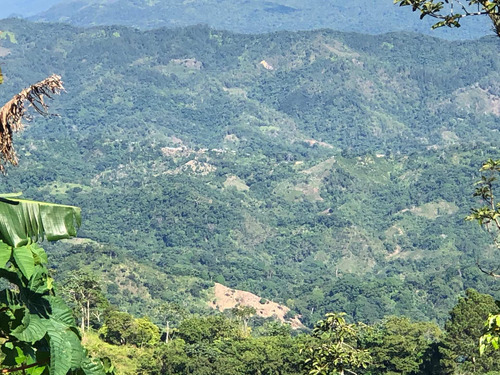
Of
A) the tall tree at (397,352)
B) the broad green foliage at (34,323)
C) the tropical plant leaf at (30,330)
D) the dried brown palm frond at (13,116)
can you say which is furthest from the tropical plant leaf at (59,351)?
the tall tree at (397,352)

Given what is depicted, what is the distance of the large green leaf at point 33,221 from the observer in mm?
7355

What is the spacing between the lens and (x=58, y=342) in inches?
292

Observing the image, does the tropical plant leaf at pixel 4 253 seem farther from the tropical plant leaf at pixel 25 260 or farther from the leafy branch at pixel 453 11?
the leafy branch at pixel 453 11

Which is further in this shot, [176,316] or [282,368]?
[176,316]

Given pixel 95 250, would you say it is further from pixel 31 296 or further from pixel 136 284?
pixel 31 296

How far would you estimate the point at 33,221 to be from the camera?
7.67m

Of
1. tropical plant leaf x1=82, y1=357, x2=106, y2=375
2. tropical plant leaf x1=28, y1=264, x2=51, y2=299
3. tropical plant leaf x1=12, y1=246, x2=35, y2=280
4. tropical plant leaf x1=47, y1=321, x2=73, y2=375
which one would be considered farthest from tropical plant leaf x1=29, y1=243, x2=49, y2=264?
tropical plant leaf x1=82, y1=357, x2=106, y2=375

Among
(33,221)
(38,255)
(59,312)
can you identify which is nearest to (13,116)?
(33,221)

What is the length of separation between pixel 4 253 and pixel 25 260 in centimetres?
19

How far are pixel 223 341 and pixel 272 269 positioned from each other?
4896 inches

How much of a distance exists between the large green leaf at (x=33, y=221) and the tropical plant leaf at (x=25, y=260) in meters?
0.06

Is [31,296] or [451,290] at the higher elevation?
[31,296]

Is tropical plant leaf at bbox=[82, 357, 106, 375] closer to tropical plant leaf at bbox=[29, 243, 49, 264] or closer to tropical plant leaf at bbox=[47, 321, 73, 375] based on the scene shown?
tropical plant leaf at bbox=[47, 321, 73, 375]

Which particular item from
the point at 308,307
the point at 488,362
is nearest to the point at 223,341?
the point at 488,362
